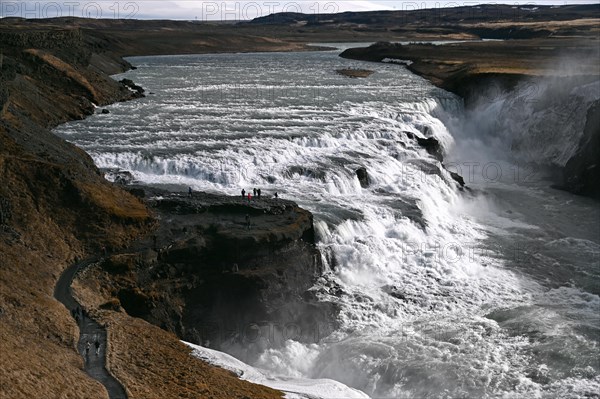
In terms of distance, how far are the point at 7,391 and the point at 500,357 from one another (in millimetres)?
16039

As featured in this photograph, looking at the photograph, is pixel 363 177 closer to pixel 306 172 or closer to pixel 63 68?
pixel 306 172

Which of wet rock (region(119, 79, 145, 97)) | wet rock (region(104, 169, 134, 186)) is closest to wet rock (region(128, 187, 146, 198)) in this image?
wet rock (region(104, 169, 134, 186))

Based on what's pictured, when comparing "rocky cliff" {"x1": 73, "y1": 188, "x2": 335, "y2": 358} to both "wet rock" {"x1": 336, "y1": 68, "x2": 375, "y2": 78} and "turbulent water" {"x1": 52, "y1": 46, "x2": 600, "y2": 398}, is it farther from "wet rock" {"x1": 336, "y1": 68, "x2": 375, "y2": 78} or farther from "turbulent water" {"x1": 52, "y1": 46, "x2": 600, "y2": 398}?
"wet rock" {"x1": 336, "y1": 68, "x2": 375, "y2": 78}

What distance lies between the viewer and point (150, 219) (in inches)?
1017

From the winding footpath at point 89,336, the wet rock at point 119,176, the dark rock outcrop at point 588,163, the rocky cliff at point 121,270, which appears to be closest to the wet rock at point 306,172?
the rocky cliff at point 121,270

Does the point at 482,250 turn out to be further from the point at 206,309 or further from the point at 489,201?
the point at 206,309

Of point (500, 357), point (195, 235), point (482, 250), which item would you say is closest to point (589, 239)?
point (482, 250)

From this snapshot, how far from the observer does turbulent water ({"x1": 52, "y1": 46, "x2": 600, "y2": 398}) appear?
74.2 ft

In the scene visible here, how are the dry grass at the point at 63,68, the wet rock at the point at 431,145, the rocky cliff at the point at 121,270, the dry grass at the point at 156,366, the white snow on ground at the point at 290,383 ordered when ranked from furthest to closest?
the dry grass at the point at 63,68
the wet rock at the point at 431,145
the white snow on ground at the point at 290,383
the rocky cliff at the point at 121,270
the dry grass at the point at 156,366

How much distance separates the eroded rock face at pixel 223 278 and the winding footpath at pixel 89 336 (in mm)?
1264

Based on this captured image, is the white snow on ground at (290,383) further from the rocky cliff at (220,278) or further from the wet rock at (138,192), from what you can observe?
the wet rock at (138,192)

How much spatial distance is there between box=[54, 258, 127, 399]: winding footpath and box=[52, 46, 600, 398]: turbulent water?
6358 mm

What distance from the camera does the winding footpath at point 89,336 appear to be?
50.8ft

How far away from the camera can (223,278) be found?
23906mm
